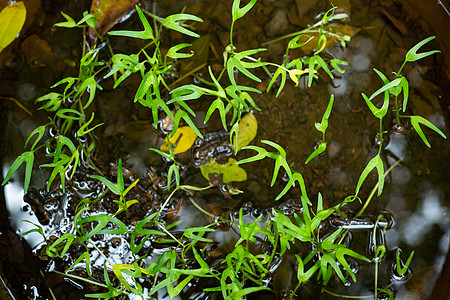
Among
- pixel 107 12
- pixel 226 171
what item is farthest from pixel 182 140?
pixel 107 12

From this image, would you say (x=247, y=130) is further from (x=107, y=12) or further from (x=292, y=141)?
(x=107, y=12)

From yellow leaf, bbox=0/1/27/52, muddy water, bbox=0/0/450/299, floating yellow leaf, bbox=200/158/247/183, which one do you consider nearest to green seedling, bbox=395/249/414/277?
muddy water, bbox=0/0/450/299

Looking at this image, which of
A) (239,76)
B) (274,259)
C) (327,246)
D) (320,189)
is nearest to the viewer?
(327,246)

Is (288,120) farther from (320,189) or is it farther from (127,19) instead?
(127,19)

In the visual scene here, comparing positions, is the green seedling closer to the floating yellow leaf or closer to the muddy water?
the muddy water

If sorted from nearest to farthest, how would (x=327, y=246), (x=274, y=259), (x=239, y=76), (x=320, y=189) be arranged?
(x=327, y=246), (x=274, y=259), (x=320, y=189), (x=239, y=76)

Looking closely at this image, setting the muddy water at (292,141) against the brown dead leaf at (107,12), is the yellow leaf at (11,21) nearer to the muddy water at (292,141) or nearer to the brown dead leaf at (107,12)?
the muddy water at (292,141)

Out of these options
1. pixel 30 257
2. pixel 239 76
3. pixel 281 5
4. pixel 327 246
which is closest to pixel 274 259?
pixel 327 246
